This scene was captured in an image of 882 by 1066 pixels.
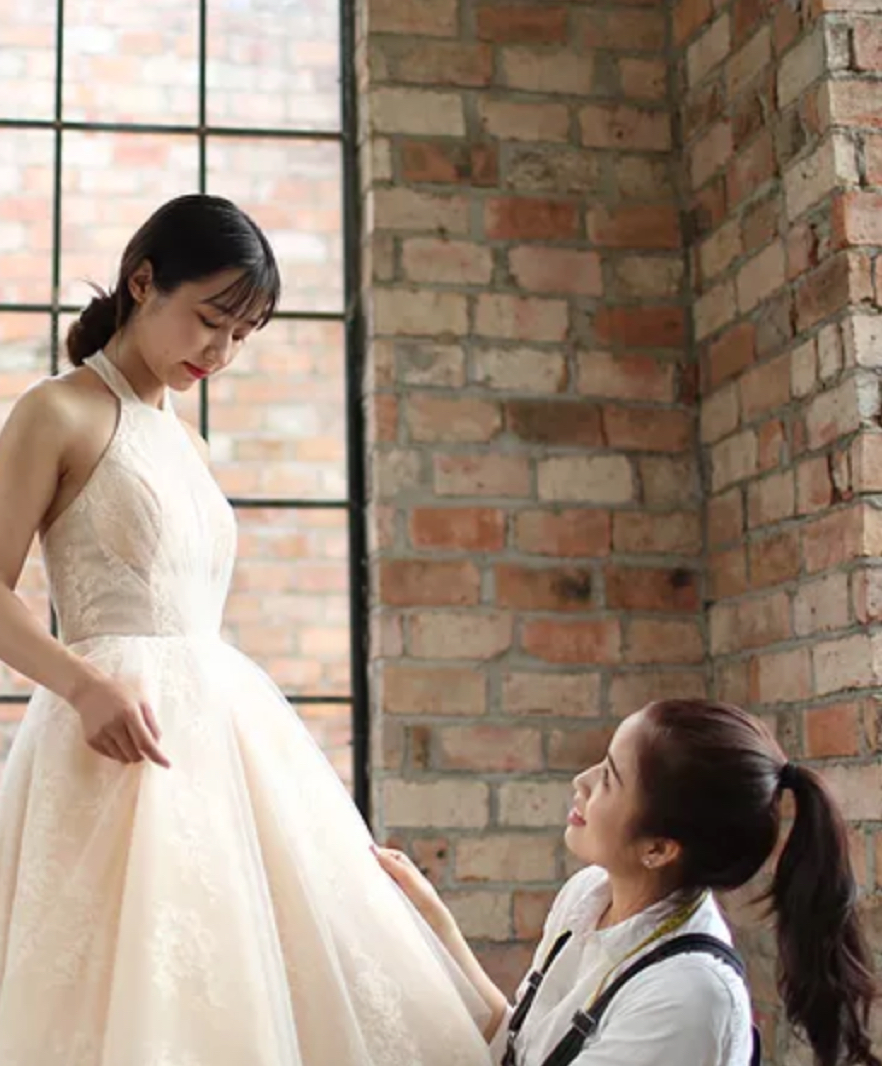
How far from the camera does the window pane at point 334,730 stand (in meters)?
3.02

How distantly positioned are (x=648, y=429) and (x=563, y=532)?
0.26 m

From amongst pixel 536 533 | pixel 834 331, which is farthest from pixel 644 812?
pixel 536 533

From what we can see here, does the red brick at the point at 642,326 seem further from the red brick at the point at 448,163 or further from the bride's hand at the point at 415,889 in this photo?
the bride's hand at the point at 415,889

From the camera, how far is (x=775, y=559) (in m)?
2.83

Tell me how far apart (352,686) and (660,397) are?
30.6 inches

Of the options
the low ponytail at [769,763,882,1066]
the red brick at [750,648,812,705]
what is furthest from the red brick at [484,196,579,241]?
the low ponytail at [769,763,882,1066]

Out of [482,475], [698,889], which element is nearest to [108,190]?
[482,475]

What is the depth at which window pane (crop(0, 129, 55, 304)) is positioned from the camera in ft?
10.1

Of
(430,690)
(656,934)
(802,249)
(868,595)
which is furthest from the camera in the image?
(430,690)

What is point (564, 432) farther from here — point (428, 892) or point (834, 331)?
point (428, 892)

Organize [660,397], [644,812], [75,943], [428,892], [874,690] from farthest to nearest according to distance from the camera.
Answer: [660,397], [874,690], [428,892], [644,812], [75,943]

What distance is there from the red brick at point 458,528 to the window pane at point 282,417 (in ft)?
0.62

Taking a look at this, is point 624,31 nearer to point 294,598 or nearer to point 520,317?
point 520,317

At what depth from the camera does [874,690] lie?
8.15 feet
